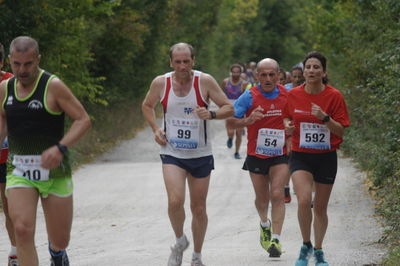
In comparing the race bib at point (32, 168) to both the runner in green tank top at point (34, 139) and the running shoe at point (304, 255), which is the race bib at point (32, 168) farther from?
the running shoe at point (304, 255)

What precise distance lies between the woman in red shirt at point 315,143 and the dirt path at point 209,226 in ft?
2.06

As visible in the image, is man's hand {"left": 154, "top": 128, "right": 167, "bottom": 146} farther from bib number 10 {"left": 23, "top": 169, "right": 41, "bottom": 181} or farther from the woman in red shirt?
bib number 10 {"left": 23, "top": 169, "right": 41, "bottom": 181}

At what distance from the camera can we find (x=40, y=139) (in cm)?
738

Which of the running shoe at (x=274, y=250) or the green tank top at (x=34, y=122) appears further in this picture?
the running shoe at (x=274, y=250)

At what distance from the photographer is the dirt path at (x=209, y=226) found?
34.7ft

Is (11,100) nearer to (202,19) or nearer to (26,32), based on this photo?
(26,32)

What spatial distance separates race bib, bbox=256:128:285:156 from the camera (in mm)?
11000

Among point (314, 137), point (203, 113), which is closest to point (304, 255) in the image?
point (314, 137)

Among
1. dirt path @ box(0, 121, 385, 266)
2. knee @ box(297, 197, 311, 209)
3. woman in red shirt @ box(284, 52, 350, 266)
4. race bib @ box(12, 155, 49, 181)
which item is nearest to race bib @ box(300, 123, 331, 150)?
woman in red shirt @ box(284, 52, 350, 266)

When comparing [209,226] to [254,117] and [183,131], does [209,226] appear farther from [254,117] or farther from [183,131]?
[183,131]

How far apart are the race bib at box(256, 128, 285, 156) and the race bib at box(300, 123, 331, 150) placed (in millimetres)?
1479

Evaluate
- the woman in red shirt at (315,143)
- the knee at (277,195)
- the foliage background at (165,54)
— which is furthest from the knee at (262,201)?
the woman in red shirt at (315,143)

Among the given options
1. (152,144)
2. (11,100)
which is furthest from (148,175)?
(11,100)

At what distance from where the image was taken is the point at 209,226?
1330cm
